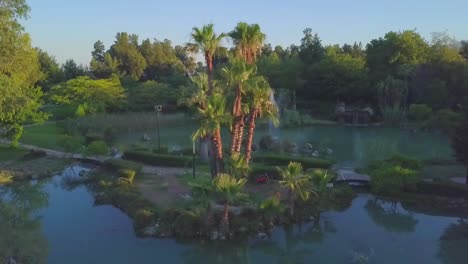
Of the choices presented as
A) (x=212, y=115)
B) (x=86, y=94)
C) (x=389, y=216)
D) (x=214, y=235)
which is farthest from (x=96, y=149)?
(x=86, y=94)

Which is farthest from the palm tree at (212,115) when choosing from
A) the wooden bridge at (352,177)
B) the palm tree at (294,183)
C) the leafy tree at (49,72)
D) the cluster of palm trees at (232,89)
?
the leafy tree at (49,72)

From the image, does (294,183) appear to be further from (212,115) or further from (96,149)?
(96,149)

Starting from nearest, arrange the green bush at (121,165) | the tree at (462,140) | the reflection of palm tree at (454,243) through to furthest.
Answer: the reflection of palm tree at (454,243), the tree at (462,140), the green bush at (121,165)

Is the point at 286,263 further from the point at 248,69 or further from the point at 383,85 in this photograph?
the point at 383,85

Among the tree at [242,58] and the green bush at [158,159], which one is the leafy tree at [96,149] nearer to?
the green bush at [158,159]

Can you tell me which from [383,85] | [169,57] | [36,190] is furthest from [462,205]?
[169,57]

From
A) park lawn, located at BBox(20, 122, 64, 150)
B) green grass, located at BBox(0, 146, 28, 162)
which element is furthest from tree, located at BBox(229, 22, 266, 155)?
green grass, located at BBox(0, 146, 28, 162)
